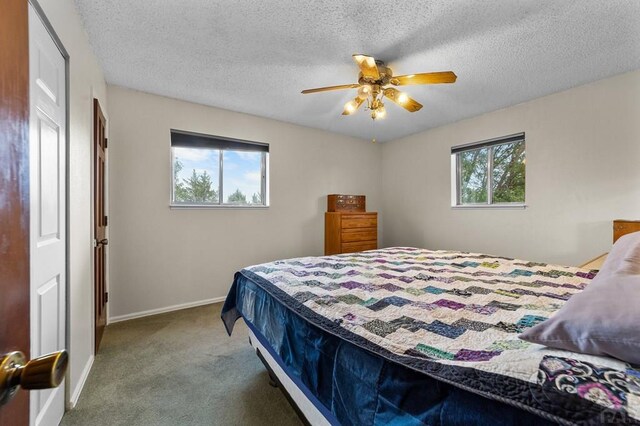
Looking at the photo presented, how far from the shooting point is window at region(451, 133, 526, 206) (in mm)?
3320

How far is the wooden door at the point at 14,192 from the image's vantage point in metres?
0.42

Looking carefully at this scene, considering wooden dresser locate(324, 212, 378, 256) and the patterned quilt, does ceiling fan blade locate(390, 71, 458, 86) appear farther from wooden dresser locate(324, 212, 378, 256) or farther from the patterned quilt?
wooden dresser locate(324, 212, 378, 256)

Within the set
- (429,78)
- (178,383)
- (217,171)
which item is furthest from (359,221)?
(178,383)

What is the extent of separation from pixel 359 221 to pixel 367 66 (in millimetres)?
2584

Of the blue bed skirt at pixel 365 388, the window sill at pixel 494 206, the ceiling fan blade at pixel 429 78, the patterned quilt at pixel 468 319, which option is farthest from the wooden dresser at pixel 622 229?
the blue bed skirt at pixel 365 388

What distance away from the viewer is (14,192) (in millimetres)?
453

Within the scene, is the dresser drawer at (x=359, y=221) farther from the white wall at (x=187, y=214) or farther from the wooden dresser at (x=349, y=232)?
the white wall at (x=187, y=214)

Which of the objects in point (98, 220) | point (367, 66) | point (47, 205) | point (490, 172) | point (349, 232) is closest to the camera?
point (47, 205)

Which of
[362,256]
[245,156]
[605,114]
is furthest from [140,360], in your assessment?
[605,114]

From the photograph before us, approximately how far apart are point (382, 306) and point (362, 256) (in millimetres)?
1254

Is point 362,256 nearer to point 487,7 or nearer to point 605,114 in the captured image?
point 487,7

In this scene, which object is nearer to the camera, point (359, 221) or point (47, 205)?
point (47, 205)

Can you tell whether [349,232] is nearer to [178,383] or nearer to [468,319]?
[178,383]

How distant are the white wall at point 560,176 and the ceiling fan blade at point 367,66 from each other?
7.41ft
